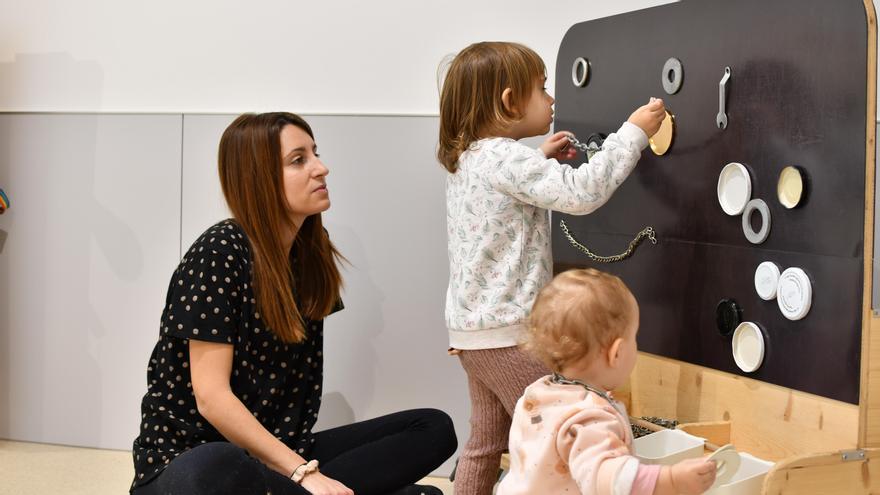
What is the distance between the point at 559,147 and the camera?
1.75 m

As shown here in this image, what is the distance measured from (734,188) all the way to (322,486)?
821 mm

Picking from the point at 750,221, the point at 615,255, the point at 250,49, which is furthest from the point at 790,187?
the point at 250,49

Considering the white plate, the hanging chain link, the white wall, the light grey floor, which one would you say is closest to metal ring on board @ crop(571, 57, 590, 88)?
the hanging chain link

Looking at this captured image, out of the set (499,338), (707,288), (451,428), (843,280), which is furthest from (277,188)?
(843,280)

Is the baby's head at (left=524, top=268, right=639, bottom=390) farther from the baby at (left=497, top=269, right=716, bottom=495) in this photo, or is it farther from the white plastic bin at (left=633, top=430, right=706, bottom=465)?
the white plastic bin at (left=633, top=430, right=706, bottom=465)

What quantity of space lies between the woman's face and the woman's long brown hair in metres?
0.01

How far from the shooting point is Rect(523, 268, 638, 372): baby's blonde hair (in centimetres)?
117

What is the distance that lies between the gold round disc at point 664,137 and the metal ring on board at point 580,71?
0.23 m

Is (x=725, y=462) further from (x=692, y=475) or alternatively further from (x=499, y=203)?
(x=499, y=203)

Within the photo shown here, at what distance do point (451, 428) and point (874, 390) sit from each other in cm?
81

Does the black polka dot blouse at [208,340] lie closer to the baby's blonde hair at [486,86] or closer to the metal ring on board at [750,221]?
the baby's blonde hair at [486,86]

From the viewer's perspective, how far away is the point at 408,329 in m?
2.21

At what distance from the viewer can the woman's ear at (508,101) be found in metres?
1.59

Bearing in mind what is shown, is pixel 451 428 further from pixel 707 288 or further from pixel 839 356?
pixel 839 356
